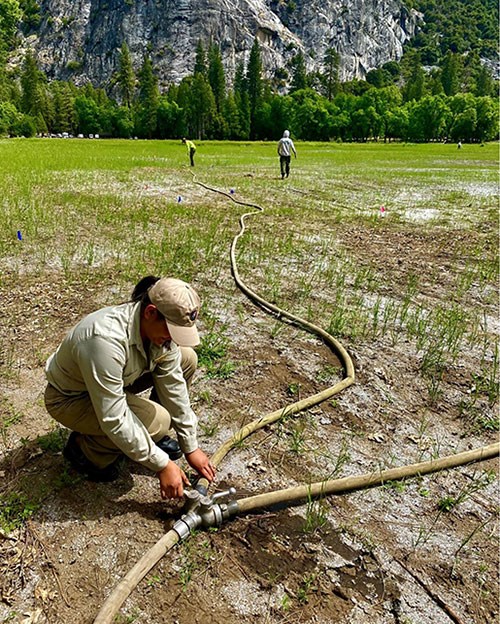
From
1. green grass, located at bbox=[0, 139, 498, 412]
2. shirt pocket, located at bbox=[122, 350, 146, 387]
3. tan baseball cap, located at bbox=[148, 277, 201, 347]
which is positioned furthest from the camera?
green grass, located at bbox=[0, 139, 498, 412]

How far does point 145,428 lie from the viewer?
268 cm

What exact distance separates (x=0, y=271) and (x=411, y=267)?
6361 mm

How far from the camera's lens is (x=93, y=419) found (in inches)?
107

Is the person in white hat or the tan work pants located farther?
the tan work pants

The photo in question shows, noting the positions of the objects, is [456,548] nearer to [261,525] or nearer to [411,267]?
[261,525]

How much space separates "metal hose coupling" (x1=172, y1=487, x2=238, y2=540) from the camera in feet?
8.29

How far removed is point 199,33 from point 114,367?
18193cm

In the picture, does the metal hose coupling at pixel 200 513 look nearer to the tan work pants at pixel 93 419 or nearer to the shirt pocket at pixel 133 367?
the tan work pants at pixel 93 419

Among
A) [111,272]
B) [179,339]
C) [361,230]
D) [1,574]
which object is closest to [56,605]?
[1,574]

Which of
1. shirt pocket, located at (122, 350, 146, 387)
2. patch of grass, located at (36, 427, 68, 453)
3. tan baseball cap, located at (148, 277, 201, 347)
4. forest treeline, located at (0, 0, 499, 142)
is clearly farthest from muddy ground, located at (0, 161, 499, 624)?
forest treeline, located at (0, 0, 499, 142)

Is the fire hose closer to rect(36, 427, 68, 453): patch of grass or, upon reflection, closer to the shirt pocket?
the shirt pocket

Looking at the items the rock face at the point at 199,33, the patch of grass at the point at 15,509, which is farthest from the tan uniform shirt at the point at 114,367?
the rock face at the point at 199,33

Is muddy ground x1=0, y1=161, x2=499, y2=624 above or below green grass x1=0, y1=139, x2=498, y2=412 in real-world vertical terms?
below

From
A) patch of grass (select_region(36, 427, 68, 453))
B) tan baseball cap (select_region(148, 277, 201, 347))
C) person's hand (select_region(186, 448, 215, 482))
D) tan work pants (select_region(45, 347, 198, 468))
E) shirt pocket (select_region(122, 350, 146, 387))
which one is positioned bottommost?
patch of grass (select_region(36, 427, 68, 453))
